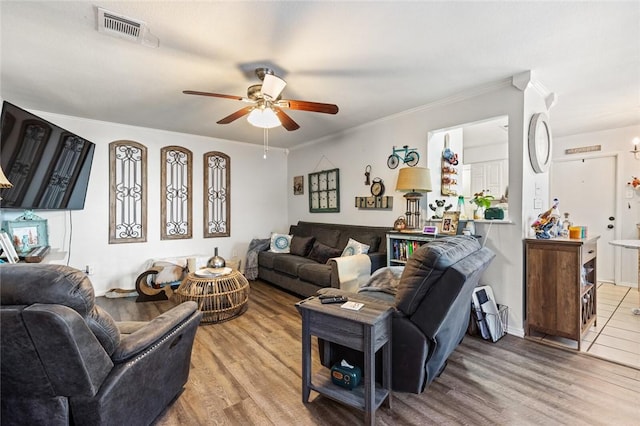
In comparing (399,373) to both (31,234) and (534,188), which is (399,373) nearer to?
(534,188)

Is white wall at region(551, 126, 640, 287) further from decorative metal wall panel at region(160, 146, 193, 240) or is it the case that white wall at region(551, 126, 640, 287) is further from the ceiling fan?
decorative metal wall panel at region(160, 146, 193, 240)

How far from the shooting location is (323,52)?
7.47 ft

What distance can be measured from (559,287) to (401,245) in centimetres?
149

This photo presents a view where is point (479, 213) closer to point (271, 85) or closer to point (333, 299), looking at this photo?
point (333, 299)

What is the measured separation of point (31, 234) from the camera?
→ 333 centimetres

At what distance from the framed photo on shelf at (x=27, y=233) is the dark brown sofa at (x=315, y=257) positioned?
9.02 ft

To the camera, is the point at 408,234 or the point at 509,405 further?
the point at 408,234

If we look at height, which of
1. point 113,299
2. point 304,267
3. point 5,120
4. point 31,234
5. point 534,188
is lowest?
point 113,299

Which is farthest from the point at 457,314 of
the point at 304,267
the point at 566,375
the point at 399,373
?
the point at 304,267

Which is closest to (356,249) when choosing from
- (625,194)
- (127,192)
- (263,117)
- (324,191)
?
(324,191)

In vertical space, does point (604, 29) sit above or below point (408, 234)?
above

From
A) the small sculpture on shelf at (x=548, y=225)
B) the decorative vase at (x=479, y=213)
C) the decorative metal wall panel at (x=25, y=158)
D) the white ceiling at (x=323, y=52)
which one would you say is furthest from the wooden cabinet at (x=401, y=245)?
the decorative metal wall panel at (x=25, y=158)

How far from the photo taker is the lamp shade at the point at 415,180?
320 centimetres

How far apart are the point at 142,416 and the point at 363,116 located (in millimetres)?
3708
